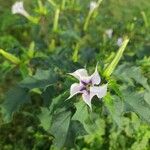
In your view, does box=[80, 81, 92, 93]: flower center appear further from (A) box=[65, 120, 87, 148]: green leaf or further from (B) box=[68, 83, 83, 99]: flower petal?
(A) box=[65, 120, 87, 148]: green leaf

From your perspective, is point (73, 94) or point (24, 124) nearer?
point (73, 94)

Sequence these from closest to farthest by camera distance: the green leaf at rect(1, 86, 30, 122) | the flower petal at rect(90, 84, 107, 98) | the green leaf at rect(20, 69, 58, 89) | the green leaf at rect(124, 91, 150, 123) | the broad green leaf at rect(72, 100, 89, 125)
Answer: the flower petal at rect(90, 84, 107, 98)
the broad green leaf at rect(72, 100, 89, 125)
the green leaf at rect(124, 91, 150, 123)
the green leaf at rect(20, 69, 58, 89)
the green leaf at rect(1, 86, 30, 122)

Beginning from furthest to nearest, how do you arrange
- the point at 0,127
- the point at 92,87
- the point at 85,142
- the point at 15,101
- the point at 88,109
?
the point at 0,127, the point at 85,142, the point at 15,101, the point at 88,109, the point at 92,87

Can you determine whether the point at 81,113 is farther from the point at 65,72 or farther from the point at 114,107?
the point at 65,72

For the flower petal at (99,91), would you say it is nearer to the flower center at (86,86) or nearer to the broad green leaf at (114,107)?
the flower center at (86,86)

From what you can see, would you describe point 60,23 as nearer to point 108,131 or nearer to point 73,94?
point 108,131

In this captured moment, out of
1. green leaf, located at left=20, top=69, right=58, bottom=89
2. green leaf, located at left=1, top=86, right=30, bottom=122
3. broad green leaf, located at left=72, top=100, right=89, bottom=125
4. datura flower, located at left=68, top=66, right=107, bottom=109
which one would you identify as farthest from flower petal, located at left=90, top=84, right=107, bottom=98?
green leaf, located at left=1, top=86, right=30, bottom=122

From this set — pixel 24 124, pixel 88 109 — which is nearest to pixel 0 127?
pixel 24 124
